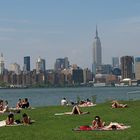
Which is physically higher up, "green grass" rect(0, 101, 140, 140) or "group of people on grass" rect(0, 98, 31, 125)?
"group of people on grass" rect(0, 98, 31, 125)

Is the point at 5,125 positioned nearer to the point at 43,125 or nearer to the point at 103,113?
the point at 43,125

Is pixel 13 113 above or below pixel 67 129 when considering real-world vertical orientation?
above

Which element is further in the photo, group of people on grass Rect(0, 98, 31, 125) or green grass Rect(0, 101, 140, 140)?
group of people on grass Rect(0, 98, 31, 125)

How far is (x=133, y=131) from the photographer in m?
24.5

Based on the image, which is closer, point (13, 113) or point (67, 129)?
point (67, 129)

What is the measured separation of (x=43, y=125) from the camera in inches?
1129

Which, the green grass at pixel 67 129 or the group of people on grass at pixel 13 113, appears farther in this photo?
the group of people on grass at pixel 13 113

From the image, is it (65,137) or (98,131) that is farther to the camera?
(98,131)

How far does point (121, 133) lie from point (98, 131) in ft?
5.29

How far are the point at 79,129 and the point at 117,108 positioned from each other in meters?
13.5

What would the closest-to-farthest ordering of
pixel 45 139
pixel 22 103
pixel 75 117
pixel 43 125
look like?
pixel 45 139 < pixel 43 125 < pixel 75 117 < pixel 22 103

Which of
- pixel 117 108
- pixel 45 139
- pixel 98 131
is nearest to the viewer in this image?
pixel 45 139

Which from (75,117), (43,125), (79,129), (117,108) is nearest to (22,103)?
(117,108)

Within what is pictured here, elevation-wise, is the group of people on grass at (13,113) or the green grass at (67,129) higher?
the group of people on grass at (13,113)
